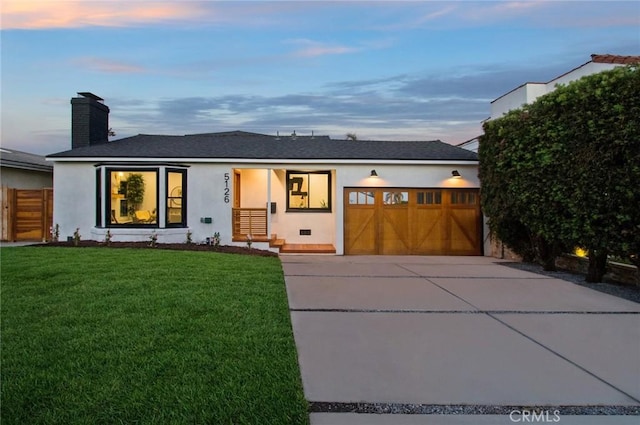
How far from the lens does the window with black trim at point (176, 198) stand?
42.6 ft

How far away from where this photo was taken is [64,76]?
526 inches

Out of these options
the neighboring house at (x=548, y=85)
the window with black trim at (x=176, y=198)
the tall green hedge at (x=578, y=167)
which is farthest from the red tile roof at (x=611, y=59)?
the window with black trim at (x=176, y=198)

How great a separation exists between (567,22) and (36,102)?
14.8m

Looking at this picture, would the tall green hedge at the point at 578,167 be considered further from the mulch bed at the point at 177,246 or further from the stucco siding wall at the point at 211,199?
the stucco siding wall at the point at 211,199

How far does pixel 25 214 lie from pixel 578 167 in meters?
15.6

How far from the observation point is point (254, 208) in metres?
13.5

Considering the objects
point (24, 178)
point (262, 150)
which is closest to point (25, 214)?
point (24, 178)

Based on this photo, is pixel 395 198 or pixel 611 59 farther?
pixel 395 198

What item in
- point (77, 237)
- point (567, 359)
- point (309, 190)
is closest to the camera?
point (567, 359)

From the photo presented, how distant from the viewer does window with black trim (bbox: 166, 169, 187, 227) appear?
13.0 m

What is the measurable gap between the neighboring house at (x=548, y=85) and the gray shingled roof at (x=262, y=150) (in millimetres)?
1635

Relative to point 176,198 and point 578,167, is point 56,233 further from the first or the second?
point 578,167

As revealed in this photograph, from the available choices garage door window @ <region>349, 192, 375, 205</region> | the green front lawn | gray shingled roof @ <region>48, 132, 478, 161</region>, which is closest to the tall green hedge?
gray shingled roof @ <region>48, 132, 478, 161</region>

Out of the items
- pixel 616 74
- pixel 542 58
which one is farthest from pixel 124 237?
pixel 542 58
